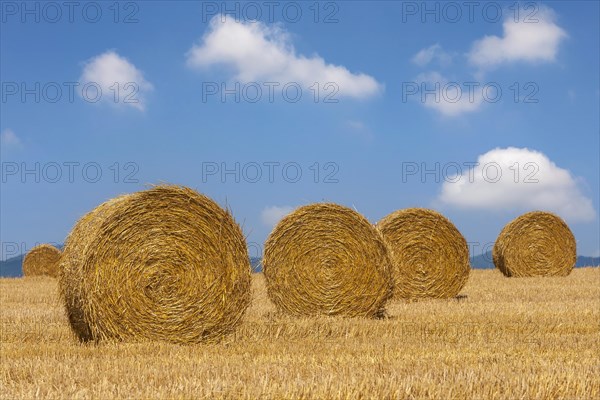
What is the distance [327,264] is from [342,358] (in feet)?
16.6

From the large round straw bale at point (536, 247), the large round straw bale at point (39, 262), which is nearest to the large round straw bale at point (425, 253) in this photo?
the large round straw bale at point (536, 247)

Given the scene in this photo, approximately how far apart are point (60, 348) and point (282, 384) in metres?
3.50

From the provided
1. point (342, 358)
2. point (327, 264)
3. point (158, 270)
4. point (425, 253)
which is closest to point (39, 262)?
point (425, 253)

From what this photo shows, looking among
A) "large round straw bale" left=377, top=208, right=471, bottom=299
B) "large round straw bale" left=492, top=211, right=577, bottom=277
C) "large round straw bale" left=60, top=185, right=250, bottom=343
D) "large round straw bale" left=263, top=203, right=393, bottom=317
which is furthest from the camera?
"large round straw bale" left=492, top=211, right=577, bottom=277

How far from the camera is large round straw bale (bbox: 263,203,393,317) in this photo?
12148 millimetres

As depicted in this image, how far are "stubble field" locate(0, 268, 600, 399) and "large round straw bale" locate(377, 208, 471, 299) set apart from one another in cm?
213

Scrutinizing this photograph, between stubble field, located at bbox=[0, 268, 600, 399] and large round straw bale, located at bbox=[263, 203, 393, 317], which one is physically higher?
large round straw bale, located at bbox=[263, 203, 393, 317]

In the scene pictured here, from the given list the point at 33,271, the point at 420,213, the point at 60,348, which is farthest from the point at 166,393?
the point at 33,271

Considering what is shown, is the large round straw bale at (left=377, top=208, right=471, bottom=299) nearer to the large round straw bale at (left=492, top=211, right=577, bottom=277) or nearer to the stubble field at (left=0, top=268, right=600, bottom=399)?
the stubble field at (left=0, top=268, right=600, bottom=399)

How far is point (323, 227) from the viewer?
12594 mm

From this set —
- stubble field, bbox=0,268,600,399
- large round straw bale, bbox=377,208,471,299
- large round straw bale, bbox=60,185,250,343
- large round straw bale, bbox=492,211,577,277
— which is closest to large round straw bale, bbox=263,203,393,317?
stubble field, bbox=0,268,600,399

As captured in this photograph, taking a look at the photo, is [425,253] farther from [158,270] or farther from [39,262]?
[39,262]

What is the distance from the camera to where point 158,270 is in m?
9.52

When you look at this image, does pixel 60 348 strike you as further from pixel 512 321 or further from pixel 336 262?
pixel 512 321
